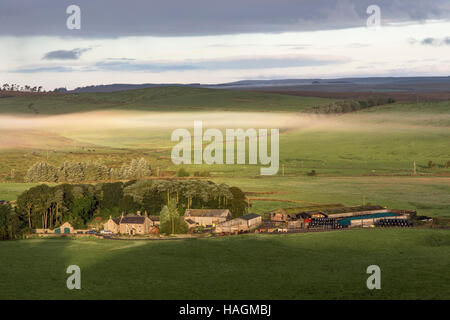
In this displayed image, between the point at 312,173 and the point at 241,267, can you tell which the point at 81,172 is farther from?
the point at 241,267

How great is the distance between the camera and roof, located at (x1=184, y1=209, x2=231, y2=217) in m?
85.1

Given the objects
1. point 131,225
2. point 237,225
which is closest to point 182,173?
point 131,225

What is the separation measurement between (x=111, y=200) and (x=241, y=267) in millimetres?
54670

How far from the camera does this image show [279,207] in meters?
93.6

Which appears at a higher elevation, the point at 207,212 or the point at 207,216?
the point at 207,212

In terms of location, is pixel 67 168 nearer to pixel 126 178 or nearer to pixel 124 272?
pixel 126 178

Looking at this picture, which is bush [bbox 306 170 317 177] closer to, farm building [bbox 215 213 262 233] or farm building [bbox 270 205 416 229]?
farm building [bbox 270 205 416 229]

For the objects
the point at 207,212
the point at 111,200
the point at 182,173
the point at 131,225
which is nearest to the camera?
the point at 131,225

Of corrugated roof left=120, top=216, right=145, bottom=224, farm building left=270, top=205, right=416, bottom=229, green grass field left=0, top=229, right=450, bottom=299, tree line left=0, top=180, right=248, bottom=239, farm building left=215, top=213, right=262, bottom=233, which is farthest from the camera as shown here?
tree line left=0, top=180, right=248, bottom=239

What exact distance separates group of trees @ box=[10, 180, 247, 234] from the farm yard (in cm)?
124

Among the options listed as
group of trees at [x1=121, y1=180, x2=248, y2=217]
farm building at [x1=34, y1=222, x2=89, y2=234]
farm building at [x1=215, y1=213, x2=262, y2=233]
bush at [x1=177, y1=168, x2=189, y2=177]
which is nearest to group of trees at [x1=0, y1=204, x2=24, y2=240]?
farm building at [x1=34, y1=222, x2=89, y2=234]

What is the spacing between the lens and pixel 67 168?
5172 inches

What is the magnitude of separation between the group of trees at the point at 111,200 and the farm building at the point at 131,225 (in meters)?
3.36
